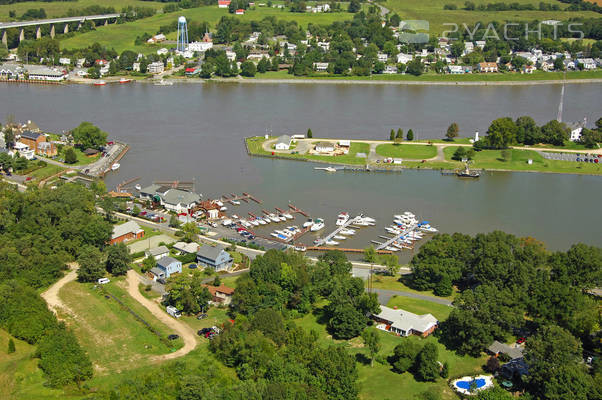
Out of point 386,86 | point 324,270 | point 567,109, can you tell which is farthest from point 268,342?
point 386,86

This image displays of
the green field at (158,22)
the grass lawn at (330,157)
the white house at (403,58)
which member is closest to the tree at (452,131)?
the grass lawn at (330,157)

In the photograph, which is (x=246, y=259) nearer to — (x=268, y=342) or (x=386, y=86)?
(x=268, y=342)

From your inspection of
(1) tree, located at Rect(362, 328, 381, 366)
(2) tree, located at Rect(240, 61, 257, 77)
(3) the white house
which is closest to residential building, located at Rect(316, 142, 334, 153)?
(1) tree, located at Rect(362, 328, 381, 366)

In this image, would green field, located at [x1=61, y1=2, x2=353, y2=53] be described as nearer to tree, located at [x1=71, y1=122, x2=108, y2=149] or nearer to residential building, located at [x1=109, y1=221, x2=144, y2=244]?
tree, located at [x1=71, y1=122, x2=108, y2=149]

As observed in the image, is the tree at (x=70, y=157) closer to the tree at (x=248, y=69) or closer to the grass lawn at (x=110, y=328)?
the grass lawn at (x=110, y=328)

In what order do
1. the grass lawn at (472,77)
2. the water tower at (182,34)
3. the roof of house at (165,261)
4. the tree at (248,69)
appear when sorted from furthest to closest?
1. the water tower at (182,34)
2. the tree at (248,69)
3. the grass lawn at (472,77)
4. the roof of house at (165,261)

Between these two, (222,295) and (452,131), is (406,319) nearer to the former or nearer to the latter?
(222,295)
